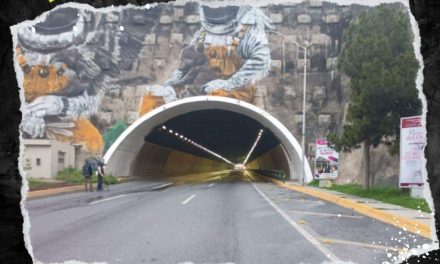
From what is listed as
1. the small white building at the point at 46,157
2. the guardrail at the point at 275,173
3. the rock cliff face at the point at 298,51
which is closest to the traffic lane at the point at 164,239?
the small white building at the point at 46,157

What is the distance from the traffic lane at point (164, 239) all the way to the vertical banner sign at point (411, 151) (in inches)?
55.5

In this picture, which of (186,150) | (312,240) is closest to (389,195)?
(312,240)

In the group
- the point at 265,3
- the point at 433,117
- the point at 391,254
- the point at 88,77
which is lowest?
the point at 391,254

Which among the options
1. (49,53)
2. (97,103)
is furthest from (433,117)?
(49,53)

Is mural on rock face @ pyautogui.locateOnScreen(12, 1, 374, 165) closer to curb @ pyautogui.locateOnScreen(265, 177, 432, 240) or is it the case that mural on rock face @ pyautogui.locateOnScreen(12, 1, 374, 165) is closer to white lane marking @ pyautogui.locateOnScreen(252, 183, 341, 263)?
curb @ pyautogui.locateOnScreen(265, 177, 432, 240)

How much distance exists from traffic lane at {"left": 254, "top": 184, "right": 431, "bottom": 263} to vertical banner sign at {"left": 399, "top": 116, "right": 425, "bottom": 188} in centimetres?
68

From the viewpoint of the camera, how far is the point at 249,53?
25.0ft

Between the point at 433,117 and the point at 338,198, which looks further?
the point at 338,198

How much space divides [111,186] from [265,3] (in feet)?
10.4

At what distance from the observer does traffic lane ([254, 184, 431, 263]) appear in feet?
15.2

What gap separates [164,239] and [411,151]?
3.48 meters

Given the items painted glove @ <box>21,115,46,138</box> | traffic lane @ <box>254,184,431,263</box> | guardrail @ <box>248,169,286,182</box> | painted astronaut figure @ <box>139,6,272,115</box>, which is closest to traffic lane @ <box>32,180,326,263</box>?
traffic lane @ <box>254,184,431,263</box>

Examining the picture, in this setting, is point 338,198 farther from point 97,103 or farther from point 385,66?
point 97,103

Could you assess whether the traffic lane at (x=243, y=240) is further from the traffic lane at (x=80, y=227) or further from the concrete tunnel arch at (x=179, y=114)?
the concrete tunnel arch at (x=179, y=114)
